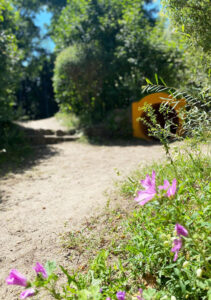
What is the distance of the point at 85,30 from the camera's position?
36.5ft

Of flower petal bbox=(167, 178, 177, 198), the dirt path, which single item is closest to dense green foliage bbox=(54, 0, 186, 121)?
the dirt path

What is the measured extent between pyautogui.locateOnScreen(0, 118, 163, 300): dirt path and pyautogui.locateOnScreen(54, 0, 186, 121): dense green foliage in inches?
150

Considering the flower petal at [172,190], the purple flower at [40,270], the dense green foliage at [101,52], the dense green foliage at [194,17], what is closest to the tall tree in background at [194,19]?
the dense green foliage at [194,17]

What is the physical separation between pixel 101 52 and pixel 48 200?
305 inches

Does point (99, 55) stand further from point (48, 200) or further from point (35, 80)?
point (35, 80)

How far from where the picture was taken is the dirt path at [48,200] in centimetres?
267

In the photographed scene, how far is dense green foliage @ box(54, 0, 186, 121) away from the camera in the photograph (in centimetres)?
1011

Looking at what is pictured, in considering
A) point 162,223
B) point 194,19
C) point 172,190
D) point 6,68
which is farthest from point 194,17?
point 6,68

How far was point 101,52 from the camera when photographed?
10.5 metres

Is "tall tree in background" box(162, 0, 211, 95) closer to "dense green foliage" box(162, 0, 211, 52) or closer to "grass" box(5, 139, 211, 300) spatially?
"dense green foliage" box(162, 0, 211, 52)

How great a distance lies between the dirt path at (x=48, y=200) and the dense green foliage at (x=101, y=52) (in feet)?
12.5

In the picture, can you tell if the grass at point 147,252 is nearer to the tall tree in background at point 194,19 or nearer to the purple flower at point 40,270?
the purple flower at point 40,270

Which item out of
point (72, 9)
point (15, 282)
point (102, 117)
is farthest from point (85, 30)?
point (15, 282)

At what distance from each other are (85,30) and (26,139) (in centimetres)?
536
